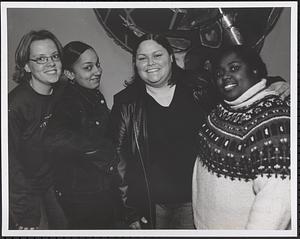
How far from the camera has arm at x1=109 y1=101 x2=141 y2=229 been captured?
2557 mm

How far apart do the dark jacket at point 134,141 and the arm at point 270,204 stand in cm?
45

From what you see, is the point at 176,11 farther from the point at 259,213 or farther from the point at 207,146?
the point at 259,213

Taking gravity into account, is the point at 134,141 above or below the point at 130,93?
below

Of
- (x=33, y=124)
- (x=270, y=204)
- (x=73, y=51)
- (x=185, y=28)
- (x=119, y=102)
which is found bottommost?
(x=270, y=204)

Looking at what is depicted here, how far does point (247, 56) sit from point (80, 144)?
87 centimetres

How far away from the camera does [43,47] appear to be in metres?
2.54

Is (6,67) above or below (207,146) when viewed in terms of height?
above

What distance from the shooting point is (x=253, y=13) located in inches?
101

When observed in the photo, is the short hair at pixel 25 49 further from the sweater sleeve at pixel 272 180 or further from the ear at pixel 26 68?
the sweater sleeve at pixel 272 180

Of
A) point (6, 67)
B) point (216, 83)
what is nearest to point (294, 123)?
point (216, 83)

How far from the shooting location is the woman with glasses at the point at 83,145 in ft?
8.34

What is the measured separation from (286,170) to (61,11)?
1.26 metres

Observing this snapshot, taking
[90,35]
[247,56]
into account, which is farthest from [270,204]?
[90,35]

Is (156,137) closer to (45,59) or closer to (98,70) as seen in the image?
(98,70)
